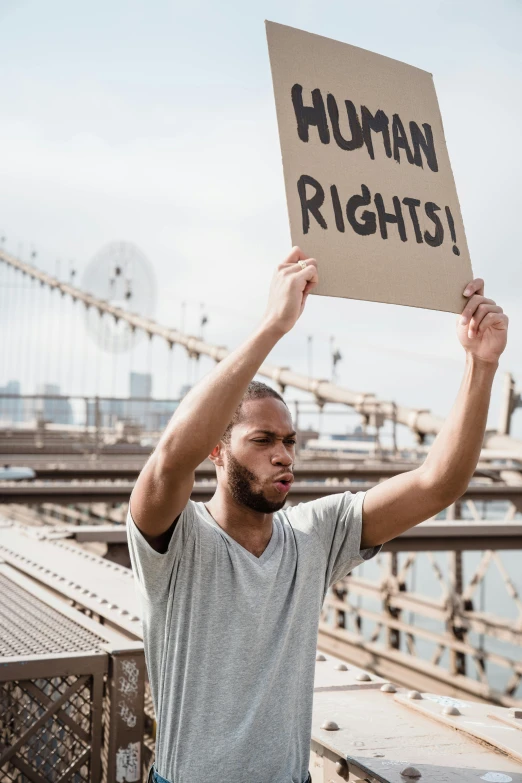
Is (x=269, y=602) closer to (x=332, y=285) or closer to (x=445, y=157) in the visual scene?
(x=332, y=285)

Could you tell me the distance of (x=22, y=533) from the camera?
484 centimetres

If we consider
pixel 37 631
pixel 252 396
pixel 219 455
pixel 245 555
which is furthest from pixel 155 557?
pixel 37 631

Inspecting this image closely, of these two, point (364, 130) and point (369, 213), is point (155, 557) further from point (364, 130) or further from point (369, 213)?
point (364, 130)

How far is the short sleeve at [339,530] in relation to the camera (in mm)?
1979

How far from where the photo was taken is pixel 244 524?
185cm

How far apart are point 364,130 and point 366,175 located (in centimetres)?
14

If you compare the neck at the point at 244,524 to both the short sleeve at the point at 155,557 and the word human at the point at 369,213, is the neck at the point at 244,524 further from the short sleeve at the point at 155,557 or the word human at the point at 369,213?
the word human at the point at 369,213

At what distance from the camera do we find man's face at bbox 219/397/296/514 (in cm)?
181

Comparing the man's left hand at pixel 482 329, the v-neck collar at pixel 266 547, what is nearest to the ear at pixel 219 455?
the v-neck collar at pixel 266 547

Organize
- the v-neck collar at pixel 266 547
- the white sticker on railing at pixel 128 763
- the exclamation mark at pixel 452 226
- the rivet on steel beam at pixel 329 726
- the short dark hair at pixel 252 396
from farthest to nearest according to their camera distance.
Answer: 1. the white sticker on railing at pixel 128 763
2. the exclamation mark at pixel 452 226
3. the rivet on steel beam at pixel 329 726
4. the short dark hair at pixel 252 396
5. the v-neck collar at pixel 266 547

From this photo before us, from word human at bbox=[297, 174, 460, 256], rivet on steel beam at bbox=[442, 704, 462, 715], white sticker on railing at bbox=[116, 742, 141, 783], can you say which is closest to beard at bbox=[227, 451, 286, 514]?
word human at bbox=[297, 174, 460, 256]

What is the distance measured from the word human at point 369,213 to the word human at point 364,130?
0.12 meters

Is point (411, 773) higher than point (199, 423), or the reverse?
point (199, 423)

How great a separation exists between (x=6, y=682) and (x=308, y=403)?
33.8ft
